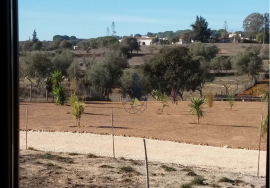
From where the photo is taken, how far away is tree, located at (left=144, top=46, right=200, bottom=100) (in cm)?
1271

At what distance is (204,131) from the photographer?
22.3ft

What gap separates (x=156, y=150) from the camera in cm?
504

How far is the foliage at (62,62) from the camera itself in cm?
1377

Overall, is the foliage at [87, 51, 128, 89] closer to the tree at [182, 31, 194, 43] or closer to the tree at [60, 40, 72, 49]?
the tree at [60, 40, 72, 49]

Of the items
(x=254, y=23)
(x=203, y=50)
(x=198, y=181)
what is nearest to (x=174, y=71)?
(x=254, y=23)

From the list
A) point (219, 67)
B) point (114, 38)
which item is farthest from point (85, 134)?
point (114, 38)

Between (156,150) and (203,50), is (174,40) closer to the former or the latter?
(203,50)

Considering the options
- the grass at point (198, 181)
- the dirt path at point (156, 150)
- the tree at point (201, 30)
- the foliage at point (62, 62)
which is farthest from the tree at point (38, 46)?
the grass at point (198, 181)

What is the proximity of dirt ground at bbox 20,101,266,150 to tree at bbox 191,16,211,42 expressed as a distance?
760cm

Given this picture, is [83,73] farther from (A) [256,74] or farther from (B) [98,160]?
(B) [98,160]

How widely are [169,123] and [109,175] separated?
4.63 m

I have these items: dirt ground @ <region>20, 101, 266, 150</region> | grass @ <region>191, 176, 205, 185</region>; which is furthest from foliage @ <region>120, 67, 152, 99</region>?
grass @ <region>191, 176, 205, 185</region>

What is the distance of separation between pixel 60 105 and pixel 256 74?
27.2 feet

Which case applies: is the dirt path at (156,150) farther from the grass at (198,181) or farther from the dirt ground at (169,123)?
the grass at (198,181)
